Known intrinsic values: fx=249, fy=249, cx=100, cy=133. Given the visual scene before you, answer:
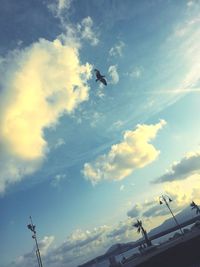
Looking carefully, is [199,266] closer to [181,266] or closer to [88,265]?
[181,266]

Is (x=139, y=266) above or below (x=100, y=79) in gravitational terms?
below

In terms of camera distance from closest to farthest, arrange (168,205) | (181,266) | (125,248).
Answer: (181,266) → (168,205) → (125,248)

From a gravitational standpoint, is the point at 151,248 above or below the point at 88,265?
below

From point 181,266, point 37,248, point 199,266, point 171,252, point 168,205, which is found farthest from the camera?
point 168,205

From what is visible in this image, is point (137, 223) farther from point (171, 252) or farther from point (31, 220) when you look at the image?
point (171, 252)

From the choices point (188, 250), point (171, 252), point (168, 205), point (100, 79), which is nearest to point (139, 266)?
point (171, 252)

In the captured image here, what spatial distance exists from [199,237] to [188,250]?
1.61 metres

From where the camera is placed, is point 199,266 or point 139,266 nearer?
point 199,266

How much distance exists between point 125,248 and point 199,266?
19381 cm

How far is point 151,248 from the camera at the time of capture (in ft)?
129

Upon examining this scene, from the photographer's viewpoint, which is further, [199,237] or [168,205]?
[168,205]

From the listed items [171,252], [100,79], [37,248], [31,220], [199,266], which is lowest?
[199,266]

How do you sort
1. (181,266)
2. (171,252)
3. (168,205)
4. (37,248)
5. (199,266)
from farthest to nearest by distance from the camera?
(168,205)
(37,248)
(171,252)
(181,266)
(199,266)

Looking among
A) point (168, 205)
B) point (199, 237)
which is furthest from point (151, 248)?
point (168, 205)
